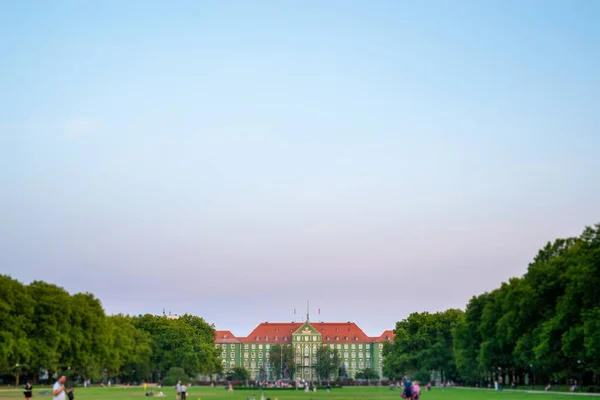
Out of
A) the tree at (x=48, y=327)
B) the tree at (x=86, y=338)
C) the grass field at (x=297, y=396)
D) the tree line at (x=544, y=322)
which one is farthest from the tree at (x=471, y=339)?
the tree at (x=48, y=327)

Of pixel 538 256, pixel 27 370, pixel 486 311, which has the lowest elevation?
pixel 27 370

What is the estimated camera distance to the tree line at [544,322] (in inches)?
2601

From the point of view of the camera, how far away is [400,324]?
460 ft

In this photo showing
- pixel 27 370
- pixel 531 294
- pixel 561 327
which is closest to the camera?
pixel 561 327

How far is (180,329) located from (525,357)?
67964mm

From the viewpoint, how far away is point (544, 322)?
75.9 metres

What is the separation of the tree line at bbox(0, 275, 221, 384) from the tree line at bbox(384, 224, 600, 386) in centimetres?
4395

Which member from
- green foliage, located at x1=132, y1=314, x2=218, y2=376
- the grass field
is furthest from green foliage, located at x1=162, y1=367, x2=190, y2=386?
the grass field

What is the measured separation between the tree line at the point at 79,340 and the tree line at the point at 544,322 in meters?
43.9

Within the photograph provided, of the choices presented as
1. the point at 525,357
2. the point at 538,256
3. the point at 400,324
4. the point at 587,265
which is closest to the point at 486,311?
the point at 538,256

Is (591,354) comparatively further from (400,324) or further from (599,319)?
(400,324)

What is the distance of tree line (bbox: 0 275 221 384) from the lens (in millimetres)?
81938

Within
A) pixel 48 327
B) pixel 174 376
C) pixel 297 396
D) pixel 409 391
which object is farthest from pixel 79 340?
pixel 409 391

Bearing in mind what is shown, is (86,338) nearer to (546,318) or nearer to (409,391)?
(546,318)
